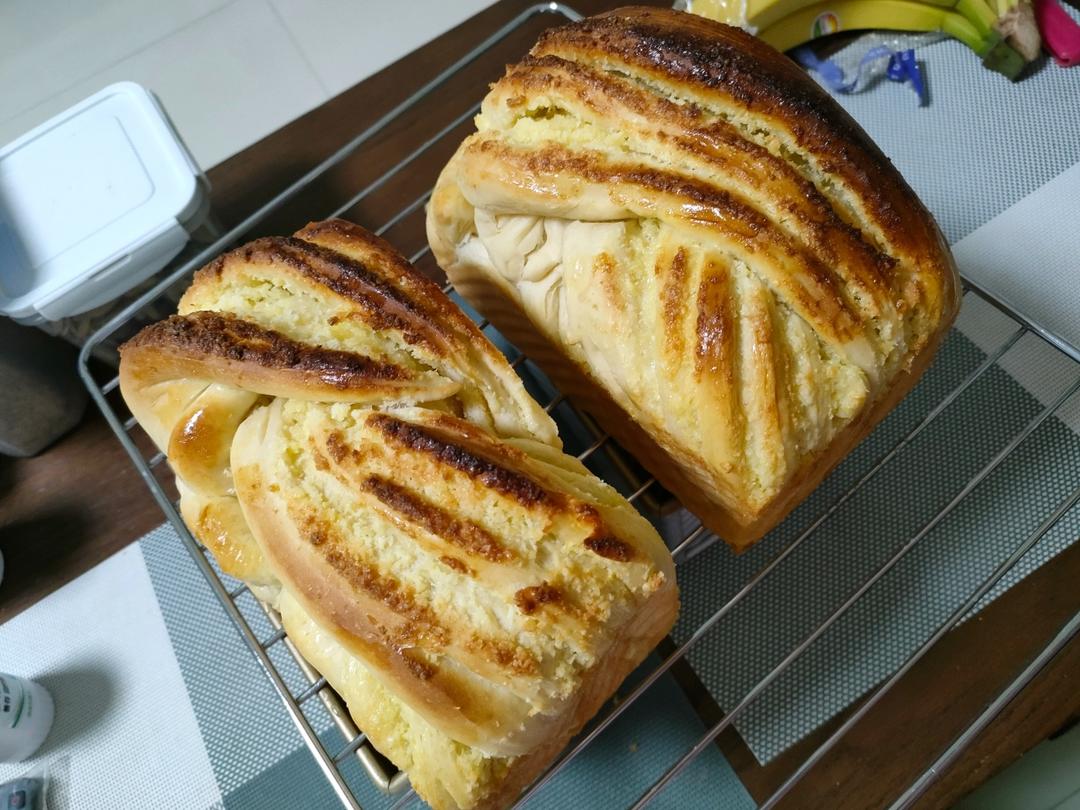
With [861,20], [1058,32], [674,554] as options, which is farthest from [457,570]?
[1058,32]

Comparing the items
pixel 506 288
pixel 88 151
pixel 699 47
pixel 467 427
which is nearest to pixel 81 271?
pixel 88 151

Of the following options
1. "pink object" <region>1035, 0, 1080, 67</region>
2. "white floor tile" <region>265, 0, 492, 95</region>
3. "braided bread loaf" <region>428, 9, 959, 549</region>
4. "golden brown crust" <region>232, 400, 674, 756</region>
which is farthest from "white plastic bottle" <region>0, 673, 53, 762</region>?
"pink object" <region>1035, 0, 1080, 67</region>

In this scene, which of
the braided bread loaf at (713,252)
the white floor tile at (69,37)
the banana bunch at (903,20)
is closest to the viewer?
the braided bread loaf at (713,252)

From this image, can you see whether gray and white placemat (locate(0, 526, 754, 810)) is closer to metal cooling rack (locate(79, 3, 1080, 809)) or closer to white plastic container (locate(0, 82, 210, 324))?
metal cooling rack (locate(79, 3, 1080, 809))

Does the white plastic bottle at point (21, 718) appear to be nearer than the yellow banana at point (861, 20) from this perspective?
Yes

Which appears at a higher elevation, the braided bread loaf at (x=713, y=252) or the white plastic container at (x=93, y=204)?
the white plastic container at (x=93, y=204)


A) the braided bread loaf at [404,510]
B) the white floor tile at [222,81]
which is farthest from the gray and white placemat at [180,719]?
the white floor tile at [222,81]

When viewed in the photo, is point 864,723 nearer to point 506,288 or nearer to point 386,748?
point 386,748

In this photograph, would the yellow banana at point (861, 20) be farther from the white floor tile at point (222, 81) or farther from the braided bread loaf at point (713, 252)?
the white floor tile at point (222, 81)
